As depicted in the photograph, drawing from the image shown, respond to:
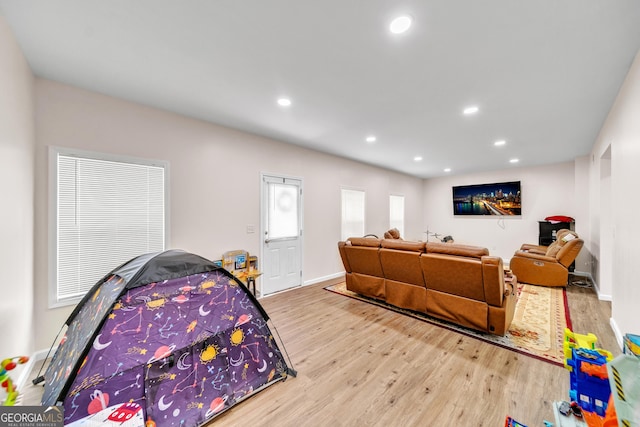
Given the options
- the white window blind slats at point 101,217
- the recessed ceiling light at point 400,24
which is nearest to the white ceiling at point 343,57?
the recessed ceiling light at point 400,24

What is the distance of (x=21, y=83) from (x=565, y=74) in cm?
479

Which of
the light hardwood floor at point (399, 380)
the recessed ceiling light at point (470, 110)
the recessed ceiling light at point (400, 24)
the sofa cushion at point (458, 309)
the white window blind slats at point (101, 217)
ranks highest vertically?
the recessed ceiling light at point (400, 24)

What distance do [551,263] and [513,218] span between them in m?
2.59

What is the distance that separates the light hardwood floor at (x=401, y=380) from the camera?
1.65m

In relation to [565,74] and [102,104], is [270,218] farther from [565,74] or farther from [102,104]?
[565,74]

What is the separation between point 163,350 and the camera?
159cm

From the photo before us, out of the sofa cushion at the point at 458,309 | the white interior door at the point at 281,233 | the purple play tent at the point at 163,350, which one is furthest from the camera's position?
the white interior door at the point at 281,233

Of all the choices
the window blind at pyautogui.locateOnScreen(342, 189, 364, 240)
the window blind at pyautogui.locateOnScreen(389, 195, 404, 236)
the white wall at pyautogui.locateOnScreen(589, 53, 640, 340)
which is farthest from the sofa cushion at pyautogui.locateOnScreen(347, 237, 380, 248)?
the window blind at pyautogui.locateOnScreen(389, 195, 404, 236)

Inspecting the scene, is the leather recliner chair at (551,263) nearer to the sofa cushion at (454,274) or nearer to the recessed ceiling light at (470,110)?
the sofa cushion at (454,274)

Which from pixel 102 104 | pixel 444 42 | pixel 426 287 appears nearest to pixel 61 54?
pixel 102 104

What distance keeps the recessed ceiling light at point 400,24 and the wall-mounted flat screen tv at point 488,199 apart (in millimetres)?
6639

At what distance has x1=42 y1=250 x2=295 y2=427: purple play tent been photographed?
4.70 ft

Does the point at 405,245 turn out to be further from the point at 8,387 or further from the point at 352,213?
the point at 8,387

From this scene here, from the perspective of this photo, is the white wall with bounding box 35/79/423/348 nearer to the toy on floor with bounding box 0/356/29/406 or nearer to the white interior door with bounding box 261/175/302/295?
the white interior door with bounding box 261/175/302/295
